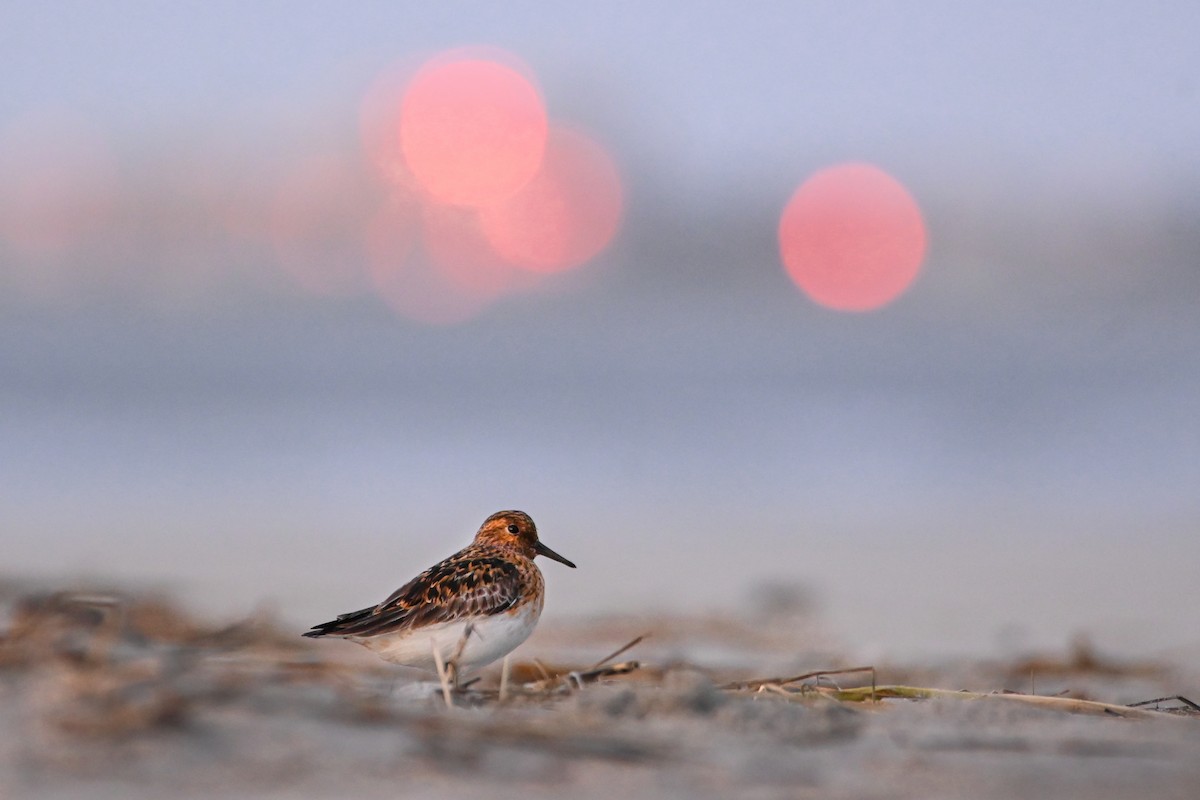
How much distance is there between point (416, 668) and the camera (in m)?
5.59

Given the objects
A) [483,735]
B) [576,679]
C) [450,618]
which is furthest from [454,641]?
[483,735]

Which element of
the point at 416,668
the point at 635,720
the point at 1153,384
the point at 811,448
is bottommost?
the point at 635,720

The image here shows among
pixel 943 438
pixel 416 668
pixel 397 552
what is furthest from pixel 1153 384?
pixel 416 668

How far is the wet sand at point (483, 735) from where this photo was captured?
2906 mm

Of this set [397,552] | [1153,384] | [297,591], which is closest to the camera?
[297,591]

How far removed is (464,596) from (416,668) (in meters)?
0.73

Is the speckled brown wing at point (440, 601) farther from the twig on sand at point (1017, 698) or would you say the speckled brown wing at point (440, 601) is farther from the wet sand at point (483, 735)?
the twig on sand at point (1017, 698)

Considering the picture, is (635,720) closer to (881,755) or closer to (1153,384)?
(881,755)

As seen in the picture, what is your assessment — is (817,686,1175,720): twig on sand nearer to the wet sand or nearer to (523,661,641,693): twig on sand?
the wet sand

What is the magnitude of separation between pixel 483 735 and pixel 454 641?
178cm

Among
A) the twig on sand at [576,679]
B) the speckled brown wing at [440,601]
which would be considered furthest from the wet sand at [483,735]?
the speckled brown wing at [440,601]

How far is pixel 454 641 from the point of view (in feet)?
16.2

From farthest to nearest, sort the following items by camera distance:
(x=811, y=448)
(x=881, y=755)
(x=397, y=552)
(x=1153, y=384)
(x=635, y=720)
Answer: (x=1153, y=384) → (x=811, y=448) → (x=397, y=552) → (x=635, y=720) → (x=881, y=755)

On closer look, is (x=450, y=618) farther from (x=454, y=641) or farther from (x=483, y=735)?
(x=483, y=735)
